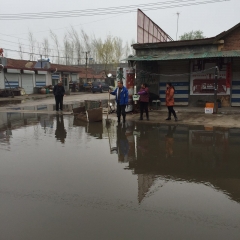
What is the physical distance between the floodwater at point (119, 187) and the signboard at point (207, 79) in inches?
258

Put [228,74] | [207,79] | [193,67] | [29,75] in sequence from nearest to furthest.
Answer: [228,74] → [207,79] → [193,67] → [29,75]

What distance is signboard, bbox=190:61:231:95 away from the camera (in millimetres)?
15000

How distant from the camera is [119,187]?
489cm

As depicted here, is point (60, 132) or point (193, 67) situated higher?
point (193, 67)

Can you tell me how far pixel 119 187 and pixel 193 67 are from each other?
12090 millimetres

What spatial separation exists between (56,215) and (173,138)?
18.3 feet

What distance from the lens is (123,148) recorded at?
301 inches

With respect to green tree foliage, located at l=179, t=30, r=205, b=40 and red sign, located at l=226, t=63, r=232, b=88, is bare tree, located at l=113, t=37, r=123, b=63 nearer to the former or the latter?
green tree foliage, located at l=179, t=30, r=205, b=40

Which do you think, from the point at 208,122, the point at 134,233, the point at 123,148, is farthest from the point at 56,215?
the point at 208,122

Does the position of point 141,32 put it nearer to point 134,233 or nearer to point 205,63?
point 205,63

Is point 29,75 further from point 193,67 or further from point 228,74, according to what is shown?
point 228,74

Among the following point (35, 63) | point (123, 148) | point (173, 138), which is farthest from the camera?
point (35, 63)

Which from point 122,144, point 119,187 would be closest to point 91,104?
point 122,144

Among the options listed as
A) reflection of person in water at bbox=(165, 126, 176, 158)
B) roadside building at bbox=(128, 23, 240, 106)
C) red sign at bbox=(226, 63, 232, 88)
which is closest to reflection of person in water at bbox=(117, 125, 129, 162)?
reflection of person in water at bbox=(165, 126, 176, 158)
